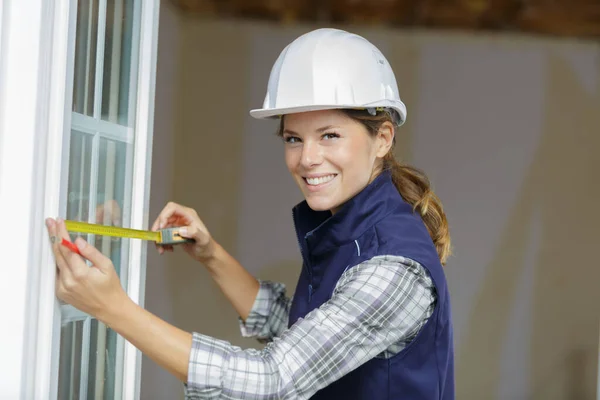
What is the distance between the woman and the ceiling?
3.43 metres

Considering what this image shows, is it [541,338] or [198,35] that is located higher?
[198,35]

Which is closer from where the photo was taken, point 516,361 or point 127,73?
point 127,73

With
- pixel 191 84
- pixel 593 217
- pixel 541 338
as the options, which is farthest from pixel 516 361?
pixel 191 84

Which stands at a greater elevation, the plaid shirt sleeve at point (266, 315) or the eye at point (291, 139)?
the eye at point (291, 139)

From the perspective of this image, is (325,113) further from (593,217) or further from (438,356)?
(593,217)

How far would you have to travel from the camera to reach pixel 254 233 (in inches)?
211

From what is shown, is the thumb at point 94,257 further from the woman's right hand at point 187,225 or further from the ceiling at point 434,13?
the ceiling at point 434,13

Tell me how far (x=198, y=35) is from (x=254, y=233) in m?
1.54

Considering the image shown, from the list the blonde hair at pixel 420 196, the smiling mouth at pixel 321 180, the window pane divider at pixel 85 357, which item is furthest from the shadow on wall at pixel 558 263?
the window pane divider at pixel 85 357

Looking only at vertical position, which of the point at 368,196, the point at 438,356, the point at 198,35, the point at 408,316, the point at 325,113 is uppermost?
the point at 198,35

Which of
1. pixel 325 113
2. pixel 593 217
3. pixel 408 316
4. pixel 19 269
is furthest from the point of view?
pixel 593 217

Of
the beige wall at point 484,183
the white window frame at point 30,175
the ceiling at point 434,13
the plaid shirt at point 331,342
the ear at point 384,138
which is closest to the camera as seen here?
the white window frame at point 30,175

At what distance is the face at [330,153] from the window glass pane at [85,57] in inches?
17.1

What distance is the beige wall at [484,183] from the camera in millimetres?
5328
